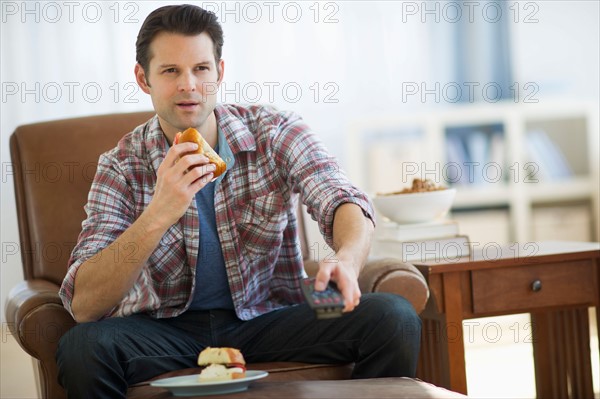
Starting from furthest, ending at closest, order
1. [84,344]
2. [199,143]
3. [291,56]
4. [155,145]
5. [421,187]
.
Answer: [291,56] → [421,187] → [155,145] → [199,143] → [84,344]

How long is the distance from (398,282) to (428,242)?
42 centimetres

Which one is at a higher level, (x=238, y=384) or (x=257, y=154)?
(x=257, y=154)

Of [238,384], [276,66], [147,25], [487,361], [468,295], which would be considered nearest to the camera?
[238,384]

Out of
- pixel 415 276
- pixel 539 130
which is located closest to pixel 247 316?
pixel 415 276

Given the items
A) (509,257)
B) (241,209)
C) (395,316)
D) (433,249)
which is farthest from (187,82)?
(509,257)

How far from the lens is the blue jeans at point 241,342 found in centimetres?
153

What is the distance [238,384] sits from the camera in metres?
1.29

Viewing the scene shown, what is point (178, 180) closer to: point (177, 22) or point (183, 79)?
point (183, 79)

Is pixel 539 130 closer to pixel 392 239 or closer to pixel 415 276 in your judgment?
pixel 392 239

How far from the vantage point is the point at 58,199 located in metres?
2.12

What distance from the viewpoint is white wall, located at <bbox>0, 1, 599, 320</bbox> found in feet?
10.5

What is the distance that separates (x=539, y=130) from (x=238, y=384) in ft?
10.4

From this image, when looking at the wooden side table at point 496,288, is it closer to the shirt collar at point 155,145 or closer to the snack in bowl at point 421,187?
the snack in bowl at point 421,187

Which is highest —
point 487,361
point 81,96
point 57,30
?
point 57,30
